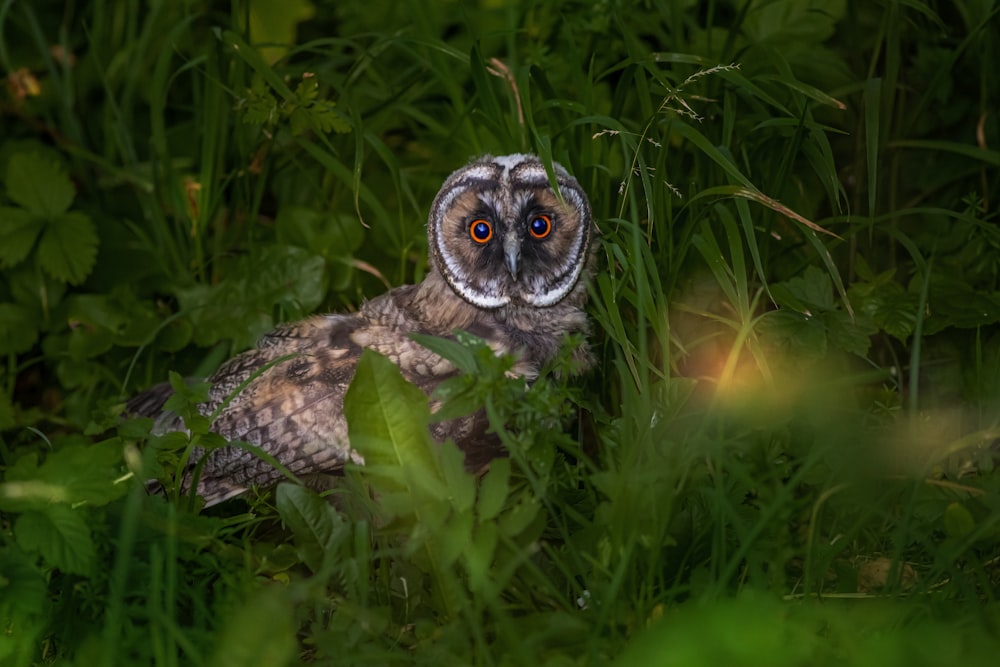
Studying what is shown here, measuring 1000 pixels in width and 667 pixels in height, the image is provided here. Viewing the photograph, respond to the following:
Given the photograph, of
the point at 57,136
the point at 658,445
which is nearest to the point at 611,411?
the point at 658,445

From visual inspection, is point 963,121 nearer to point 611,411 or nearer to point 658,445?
point 611,411

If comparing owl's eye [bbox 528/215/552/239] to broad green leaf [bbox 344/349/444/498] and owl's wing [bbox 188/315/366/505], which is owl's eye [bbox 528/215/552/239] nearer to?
owl's wing [bbox 188/315/366/505]

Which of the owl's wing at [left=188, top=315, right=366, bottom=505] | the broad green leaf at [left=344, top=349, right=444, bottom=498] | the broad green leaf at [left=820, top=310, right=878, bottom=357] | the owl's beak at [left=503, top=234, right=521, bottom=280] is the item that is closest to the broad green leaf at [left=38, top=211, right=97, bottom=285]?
the owl's wing at [left=188, top=315, right=366, bottom=505]

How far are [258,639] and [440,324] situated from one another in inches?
61.2

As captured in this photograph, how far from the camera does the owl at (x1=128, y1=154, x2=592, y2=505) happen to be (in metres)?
3.21

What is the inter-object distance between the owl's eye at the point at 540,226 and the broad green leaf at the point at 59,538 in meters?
1.56

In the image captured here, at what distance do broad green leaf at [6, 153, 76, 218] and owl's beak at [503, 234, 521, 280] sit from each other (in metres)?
1.78

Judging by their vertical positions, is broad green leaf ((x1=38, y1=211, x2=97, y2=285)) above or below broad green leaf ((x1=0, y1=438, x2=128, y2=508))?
above

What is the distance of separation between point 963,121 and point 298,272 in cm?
255

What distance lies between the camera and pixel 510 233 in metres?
3.37

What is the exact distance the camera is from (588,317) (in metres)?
3.58

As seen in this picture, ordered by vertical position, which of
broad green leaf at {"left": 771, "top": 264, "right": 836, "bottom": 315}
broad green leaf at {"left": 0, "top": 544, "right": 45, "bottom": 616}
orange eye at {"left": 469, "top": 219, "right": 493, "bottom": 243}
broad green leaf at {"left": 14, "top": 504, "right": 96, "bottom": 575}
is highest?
orange eye at {"left": 469, "top": 219, "right": 493, "bottom": 243}

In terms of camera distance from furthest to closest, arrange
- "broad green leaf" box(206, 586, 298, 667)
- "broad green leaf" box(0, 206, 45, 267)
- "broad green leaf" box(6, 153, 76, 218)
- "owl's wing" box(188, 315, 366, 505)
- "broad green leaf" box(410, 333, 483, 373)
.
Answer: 1. "broad green leaf" box(6, 153, 76, 218)
2. "broad green leaf" box(0, 206, 45, 267)
3. "owl's wing" box(188, 315, 366, 505)
4. "broad green leaf" box(410, 333, 483, 373)
5. "broad green leaf" box(206, 586, 298, 667)

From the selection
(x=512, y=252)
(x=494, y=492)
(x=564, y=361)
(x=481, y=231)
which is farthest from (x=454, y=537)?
(x=481, y=231)
